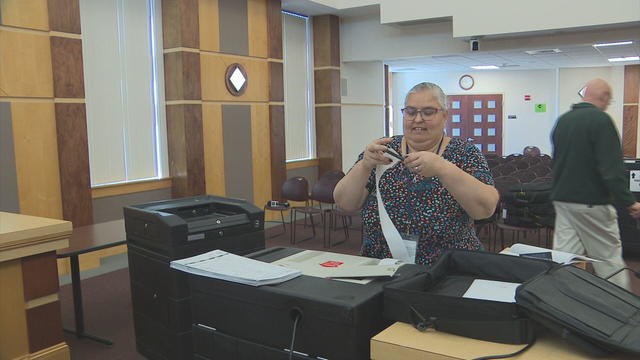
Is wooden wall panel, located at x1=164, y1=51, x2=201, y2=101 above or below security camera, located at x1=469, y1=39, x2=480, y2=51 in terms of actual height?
below

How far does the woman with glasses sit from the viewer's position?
6.93ft

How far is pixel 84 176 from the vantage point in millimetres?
5902

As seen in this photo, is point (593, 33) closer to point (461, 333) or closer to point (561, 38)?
point (561, 38)

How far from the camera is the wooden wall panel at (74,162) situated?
18.6ft

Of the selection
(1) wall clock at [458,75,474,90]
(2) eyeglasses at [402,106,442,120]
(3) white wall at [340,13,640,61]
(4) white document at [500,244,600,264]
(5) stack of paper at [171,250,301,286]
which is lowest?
(4) white document at [500,244,600,264]

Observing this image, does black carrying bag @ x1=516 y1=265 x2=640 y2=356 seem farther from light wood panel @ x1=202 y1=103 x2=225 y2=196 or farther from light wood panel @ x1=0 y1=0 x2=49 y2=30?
light wood panel @ x1=202 y1=103 x2=225 y2=196

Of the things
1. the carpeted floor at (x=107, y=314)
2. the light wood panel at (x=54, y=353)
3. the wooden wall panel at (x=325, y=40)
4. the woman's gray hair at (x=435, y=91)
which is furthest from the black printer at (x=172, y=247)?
the wooden wall panel at (x=325, y=40)

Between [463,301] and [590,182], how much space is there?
107 inches

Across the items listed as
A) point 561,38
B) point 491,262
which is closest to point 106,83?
point 491,262

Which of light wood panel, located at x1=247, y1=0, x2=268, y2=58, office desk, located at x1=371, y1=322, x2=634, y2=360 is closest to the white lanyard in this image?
office desk, located at x1=371, y1=322, x2=634, y2=360

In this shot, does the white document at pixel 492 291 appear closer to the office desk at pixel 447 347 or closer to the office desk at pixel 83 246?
the office desk at pixel 447 347

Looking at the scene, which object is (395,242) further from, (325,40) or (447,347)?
(325,40)

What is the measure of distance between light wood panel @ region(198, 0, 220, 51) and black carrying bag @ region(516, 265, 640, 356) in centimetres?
686

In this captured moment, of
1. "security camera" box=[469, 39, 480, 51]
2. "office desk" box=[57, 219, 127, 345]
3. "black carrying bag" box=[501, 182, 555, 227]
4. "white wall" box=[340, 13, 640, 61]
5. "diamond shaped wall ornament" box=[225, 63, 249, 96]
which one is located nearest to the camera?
"office desk" box=[57, 219, 127, 345]
